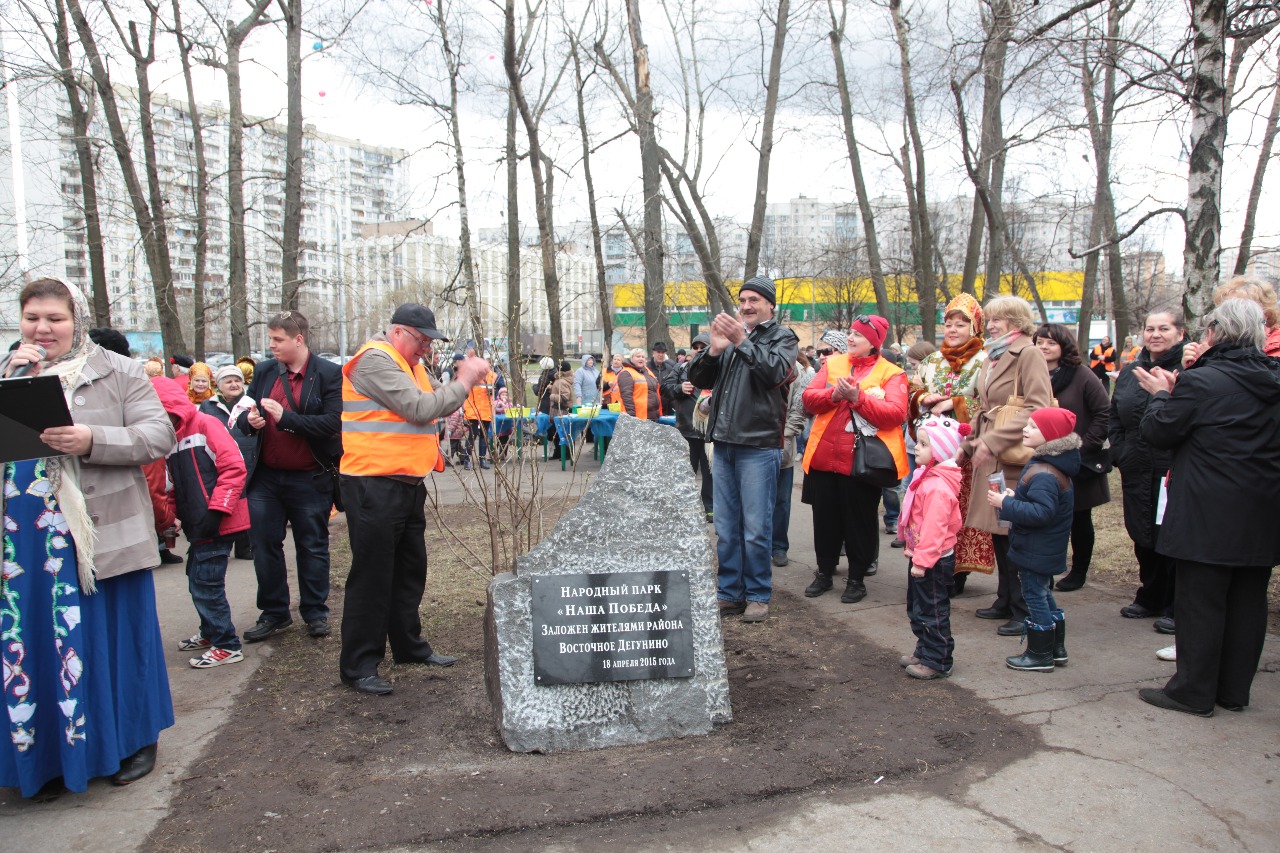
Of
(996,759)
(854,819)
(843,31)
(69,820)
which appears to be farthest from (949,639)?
(843,31)

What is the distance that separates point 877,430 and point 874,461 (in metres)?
0.22

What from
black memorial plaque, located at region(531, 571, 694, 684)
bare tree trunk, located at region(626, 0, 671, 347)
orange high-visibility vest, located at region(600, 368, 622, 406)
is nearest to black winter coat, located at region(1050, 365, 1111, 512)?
black memorial plaque, located at region(531, 571, 694, 684)

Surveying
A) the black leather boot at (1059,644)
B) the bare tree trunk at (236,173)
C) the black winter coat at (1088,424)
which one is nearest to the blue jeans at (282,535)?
the black leather boot at (1059,644)

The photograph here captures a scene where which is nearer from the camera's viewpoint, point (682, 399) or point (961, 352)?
point (961, 352)

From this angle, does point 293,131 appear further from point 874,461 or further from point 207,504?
point 874,461

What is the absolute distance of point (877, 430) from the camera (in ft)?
19.4

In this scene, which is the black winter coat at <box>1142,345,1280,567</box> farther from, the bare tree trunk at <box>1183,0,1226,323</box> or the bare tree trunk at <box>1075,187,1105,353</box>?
the bare tree trunk at <box>1075,187,1105,353</box>

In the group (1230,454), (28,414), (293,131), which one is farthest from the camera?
(293,131)

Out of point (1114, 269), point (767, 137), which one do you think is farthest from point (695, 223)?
point (1114, 269)

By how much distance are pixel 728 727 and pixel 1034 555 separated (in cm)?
184

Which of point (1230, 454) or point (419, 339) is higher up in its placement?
point (419, 339)

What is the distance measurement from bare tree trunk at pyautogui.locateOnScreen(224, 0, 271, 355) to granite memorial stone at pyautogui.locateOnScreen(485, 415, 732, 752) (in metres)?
12.8

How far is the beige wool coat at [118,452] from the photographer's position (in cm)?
342

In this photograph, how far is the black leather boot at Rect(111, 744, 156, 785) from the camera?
11.6 feet
